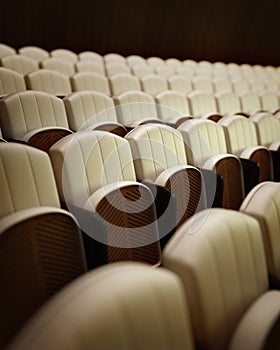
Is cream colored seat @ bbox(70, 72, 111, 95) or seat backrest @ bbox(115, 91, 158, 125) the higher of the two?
cream colored seat @ bbox(70, 72, 111, 95)

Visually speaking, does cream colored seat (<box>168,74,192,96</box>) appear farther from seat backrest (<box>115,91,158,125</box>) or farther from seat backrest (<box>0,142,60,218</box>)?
seat backrest (<box>0,142,60,218</box>)

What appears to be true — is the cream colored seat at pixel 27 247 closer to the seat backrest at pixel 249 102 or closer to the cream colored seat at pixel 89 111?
the cream colored seat at pixel 89 111

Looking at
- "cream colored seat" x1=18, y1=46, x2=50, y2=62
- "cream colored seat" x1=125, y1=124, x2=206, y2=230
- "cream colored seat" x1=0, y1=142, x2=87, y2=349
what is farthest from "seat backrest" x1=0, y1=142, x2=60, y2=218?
"cream colored seat" x1=18, y1=46, x2=50, y2=62

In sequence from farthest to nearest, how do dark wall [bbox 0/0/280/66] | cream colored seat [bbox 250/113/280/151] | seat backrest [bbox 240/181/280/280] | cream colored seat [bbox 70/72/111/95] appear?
dark wall [bbox 0/0/280/66]
cream colored seat [bbox 70/72/111/95]
cream colored seat [bbox 250/113/280/151]
seat backrest [bbox 240/181/280/280]

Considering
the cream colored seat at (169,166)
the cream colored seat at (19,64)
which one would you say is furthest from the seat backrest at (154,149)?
the cream colored seat at (19,64)

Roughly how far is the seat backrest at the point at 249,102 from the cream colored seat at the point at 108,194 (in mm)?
599

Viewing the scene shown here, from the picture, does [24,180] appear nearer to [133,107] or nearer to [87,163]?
[87,163]

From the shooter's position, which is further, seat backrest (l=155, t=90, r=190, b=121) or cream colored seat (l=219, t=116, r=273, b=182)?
seat backrest (l=155, t=90, r=190, b=121)

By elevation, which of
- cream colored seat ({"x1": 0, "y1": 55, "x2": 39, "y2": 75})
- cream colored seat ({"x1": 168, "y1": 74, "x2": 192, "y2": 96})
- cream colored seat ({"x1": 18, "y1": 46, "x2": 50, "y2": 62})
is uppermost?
cream colored seat ({"x1": 18, "y1": 46, "x2": 50, "y2": 62})

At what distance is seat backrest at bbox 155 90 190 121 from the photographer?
729 mm

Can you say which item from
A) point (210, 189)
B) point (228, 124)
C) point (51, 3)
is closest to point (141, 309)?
point (210, 189)

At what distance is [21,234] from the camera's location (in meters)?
0.24

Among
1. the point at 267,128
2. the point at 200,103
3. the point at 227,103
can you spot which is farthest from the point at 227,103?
the point at 267,128

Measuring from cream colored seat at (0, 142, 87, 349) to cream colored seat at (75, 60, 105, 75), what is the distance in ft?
2.15
